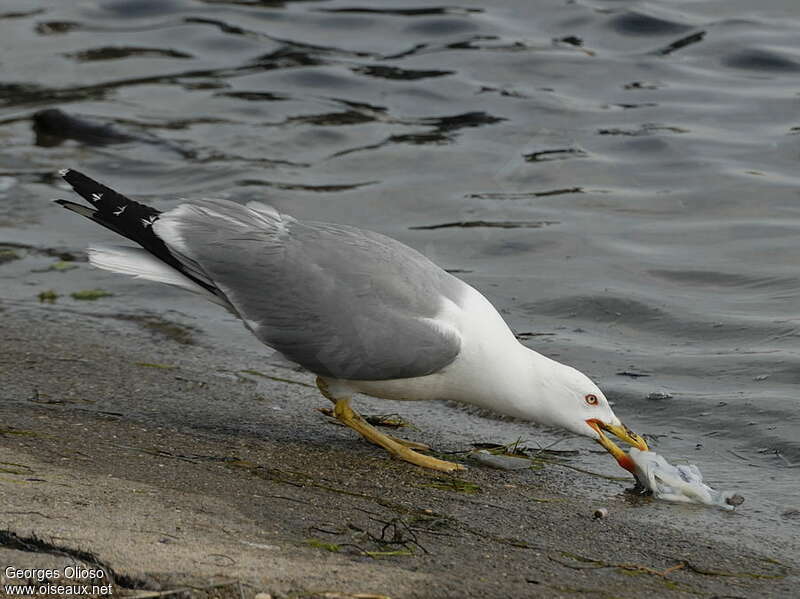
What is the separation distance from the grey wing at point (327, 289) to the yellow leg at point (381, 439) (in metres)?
0.28

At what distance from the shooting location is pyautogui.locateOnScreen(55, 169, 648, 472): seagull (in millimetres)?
5387

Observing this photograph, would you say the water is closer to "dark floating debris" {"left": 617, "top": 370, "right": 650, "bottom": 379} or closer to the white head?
"dark floating debris" {"left": 617, "top": 370, "right": 650, "bottom": 379}

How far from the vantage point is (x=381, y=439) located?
562 centimetres

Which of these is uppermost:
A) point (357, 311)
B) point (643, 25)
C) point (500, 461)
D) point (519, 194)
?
point (643, 25)

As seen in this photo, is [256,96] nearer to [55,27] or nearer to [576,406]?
[55,27]

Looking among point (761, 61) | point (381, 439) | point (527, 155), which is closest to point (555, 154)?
point (527, 155)

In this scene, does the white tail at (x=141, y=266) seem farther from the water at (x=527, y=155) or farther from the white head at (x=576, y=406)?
the water at (x=527, y=155)

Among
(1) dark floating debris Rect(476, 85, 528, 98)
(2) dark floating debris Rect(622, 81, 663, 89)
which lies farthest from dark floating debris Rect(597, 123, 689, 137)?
(1) dark floating debris Rect(476, 85, 528, 98)

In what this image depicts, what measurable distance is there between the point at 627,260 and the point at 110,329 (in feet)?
11.3

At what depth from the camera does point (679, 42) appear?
13016 millimetres

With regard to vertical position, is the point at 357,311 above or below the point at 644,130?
above

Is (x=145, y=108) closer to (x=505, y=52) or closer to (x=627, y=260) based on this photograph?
(x=505, y=52)

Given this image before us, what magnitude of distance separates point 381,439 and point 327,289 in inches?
28.7

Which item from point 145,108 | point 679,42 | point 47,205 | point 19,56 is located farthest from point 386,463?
point 19,56
